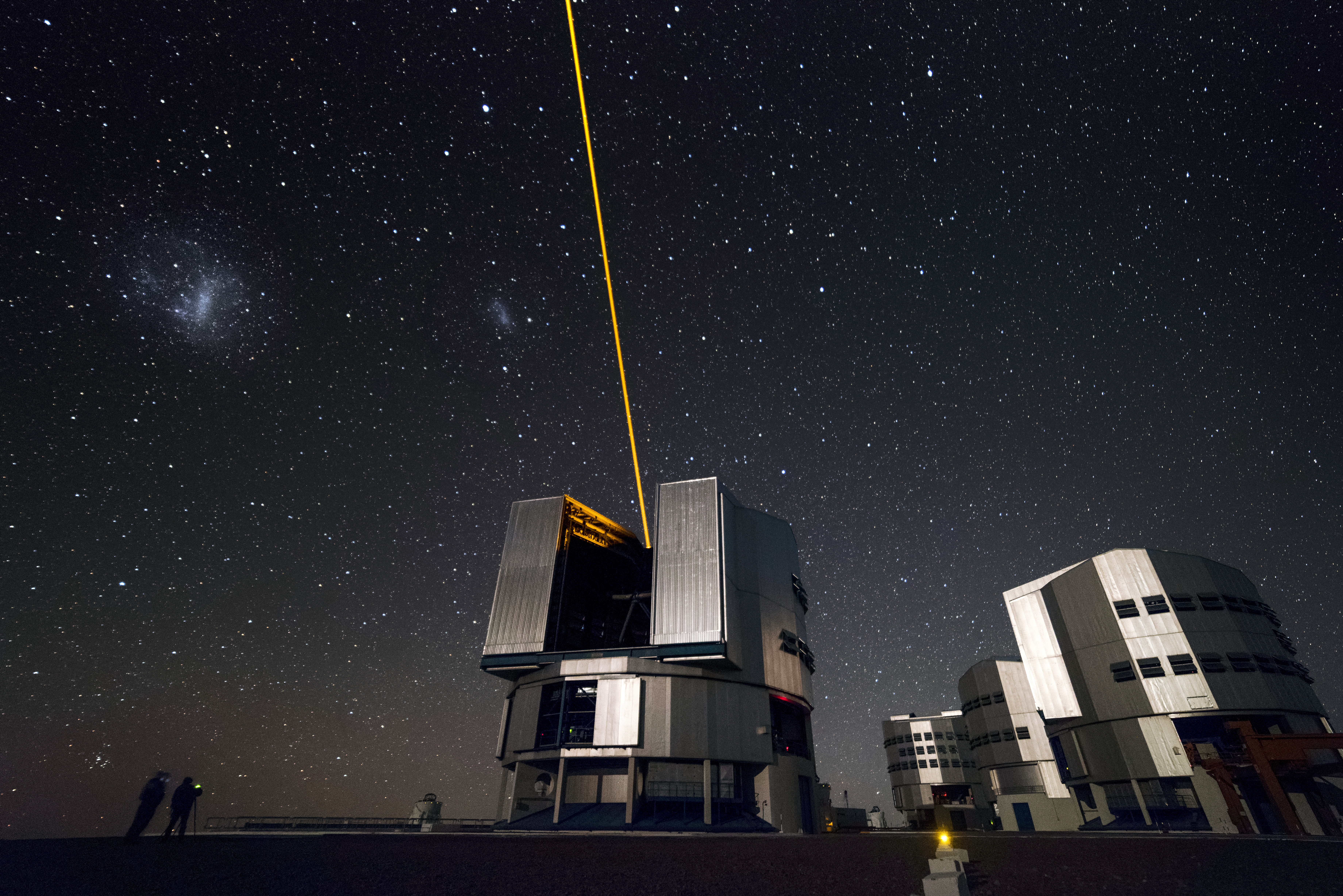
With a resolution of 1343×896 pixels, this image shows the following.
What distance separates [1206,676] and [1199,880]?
152 feet

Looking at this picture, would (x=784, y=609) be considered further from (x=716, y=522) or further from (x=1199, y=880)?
(x=1199, y=880)

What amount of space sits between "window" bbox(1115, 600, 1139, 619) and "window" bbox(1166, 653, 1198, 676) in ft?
11.9

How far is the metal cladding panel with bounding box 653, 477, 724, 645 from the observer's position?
116ft

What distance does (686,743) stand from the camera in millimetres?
32812

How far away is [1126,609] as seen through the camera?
4616 cm

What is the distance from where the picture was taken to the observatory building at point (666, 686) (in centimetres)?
3281

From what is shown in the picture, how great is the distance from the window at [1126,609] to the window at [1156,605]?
2.18 feet

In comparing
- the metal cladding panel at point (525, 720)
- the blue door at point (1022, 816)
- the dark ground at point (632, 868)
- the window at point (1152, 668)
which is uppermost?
the window at point (1152, 668)

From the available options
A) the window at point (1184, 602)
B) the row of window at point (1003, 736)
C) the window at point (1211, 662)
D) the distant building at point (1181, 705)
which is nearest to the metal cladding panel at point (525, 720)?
the distant building at point (1181, 705)

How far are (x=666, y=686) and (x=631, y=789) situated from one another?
5.66 metres

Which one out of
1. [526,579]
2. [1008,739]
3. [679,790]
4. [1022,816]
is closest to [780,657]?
[679,790]

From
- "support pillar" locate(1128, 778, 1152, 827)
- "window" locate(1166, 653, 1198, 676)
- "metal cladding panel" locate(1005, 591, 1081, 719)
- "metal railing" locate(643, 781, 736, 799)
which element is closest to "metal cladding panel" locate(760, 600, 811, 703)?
"metal railing" locate(643, 781, 736, 799)

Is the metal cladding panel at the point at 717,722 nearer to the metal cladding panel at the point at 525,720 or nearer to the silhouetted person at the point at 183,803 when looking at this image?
the metal cladding panel at the point at 525,720

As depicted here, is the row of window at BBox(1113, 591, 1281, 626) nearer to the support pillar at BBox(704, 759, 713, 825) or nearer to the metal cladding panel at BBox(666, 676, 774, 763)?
the metal cladding panel at BBox(666, 676, 774, 763)
